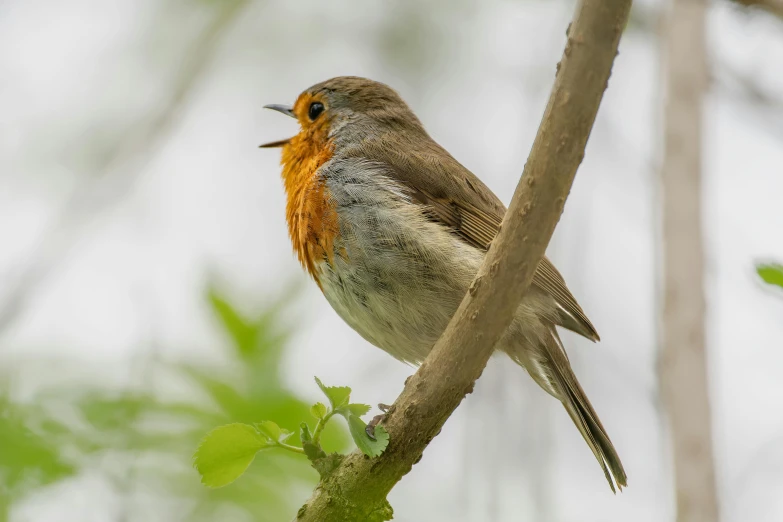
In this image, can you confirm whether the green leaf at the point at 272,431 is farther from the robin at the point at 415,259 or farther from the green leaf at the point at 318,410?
the robin at the point at 415,259

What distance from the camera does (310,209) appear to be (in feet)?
13.6

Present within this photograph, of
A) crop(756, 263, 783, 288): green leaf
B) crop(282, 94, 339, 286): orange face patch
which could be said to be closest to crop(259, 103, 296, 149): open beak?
crop(282, 94, 339, 286): orange face patch

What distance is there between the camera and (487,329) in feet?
9.16

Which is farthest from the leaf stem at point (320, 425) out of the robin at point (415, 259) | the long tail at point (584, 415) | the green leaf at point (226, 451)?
the long tail at point (584, 415)

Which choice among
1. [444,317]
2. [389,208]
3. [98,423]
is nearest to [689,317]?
[444,317]

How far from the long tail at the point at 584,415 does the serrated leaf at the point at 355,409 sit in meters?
1.47

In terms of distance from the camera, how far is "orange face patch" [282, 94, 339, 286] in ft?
13.2

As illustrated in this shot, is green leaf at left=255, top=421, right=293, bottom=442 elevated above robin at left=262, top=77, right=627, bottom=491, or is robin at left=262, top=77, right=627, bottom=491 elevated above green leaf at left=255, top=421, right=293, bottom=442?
robin at left=262, top=77, right=627, bottom=491

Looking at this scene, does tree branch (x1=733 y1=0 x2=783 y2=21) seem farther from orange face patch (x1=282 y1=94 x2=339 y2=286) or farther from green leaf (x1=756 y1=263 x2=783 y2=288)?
orange face patch (x1=282 y1=94 x2=339 y2=286)

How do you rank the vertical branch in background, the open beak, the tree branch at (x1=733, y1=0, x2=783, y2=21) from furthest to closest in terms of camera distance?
1. the open beak
2. the tree branch at (x1=733, y1=0, x2=783, y2=21)
3. the vertical branch in background

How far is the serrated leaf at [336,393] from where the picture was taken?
8.79ft

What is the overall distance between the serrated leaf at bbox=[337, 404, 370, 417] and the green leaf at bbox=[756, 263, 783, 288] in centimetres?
120

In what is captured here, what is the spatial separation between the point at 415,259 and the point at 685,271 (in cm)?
112

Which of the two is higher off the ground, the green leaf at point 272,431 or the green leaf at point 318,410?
the green leaf at point 318,410
